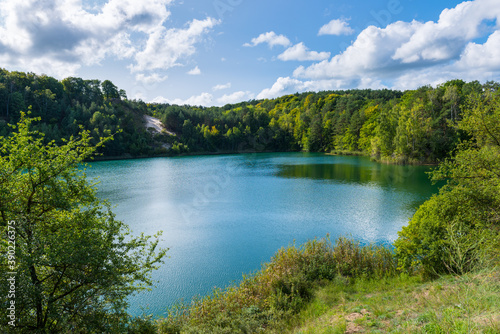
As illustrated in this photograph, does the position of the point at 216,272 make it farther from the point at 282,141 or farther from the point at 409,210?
the point at 282,141

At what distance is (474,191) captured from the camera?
9.09 meters

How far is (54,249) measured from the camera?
4988 millimetres

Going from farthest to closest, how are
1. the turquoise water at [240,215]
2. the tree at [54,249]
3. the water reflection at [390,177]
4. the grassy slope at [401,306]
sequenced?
the water reflection at [390,177] < the turquoise water at [240,215] < the tree at [54,249] < the grassy slope at [401,306]

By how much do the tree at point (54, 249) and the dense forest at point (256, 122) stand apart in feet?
140

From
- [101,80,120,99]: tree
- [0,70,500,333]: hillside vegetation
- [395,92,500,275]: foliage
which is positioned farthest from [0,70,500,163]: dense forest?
[0,70,500,333]: hillside vegetation

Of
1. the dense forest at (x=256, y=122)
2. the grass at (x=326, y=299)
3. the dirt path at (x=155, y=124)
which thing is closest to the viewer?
the grass at (x=326, y=299)

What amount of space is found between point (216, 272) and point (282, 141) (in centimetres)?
8463

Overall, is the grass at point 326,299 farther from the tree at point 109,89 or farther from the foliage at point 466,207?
the tree at point 109,89

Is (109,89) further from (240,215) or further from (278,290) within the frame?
(278,290)

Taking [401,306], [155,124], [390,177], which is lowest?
[390,177]

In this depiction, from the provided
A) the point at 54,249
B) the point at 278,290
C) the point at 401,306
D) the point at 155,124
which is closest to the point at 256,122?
the point at 155,124

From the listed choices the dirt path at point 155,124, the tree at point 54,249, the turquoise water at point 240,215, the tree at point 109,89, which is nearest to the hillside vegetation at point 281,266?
the tree at point 54,249

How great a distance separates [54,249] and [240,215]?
55.1ft

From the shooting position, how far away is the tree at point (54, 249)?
489 cm
